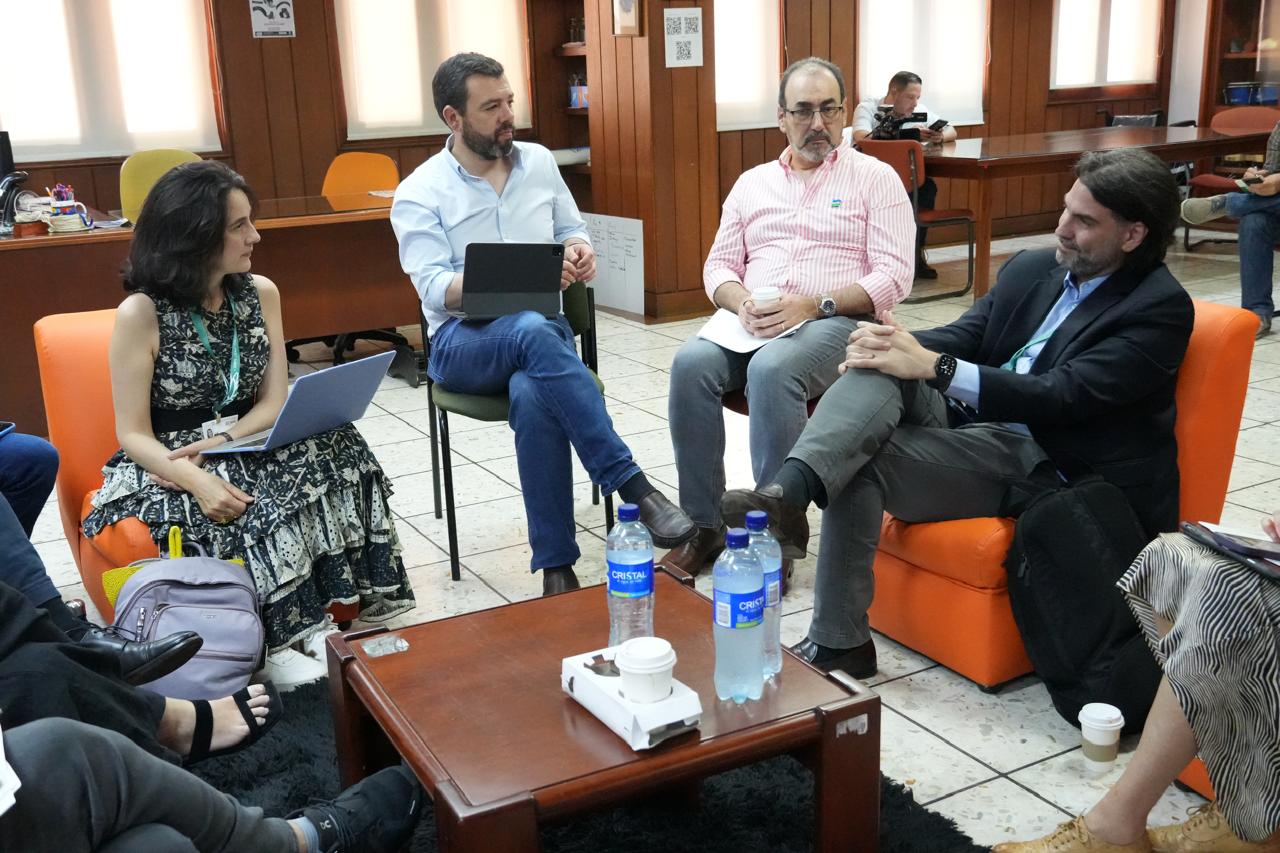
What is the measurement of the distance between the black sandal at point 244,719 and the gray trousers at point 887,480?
1102mm

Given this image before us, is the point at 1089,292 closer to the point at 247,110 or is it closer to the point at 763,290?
the point at 763,290

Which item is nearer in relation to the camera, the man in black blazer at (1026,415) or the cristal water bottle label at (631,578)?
the cristal water bottle label at (631,578)

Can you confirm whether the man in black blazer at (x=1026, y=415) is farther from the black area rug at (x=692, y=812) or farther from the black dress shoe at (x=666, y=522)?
the black area rug at (x=692, y=812)

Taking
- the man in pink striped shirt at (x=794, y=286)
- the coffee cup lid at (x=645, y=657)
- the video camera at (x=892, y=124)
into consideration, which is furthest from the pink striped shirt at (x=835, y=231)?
the video camera at (x=892, y=124)

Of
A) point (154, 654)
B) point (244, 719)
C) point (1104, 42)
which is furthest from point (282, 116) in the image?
point (1104, 42)

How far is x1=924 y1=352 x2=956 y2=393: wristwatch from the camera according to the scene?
2.49 m

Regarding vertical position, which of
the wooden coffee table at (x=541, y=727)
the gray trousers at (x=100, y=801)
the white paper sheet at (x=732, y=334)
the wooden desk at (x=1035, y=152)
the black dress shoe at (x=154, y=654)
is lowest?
the black dress shoe at (x=154, y=654)

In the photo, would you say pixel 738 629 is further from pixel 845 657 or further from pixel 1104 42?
pixel 1104 42

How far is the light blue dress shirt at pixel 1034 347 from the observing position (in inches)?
97.0

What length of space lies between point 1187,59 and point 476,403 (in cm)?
795

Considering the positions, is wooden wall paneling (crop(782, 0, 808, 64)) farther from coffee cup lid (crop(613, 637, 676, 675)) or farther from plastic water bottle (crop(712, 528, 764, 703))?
coffee cup lid (crop(613, 637, 676, 675))

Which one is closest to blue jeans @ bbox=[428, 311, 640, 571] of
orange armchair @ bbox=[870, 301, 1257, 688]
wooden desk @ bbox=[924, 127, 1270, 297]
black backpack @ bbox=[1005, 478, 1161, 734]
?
orange armchair @ bbox=[870, 301, 1257, 688]

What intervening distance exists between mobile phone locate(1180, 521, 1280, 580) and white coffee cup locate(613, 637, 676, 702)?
0.83m

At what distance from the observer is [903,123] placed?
7082 millimetres
